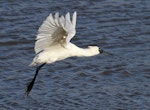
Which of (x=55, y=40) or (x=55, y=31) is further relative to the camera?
(x=55, y=40)

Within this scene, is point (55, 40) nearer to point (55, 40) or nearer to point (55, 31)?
point (55, 40)

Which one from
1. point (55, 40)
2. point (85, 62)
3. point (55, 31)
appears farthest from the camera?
point (85, 62)

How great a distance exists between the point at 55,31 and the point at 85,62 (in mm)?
3095

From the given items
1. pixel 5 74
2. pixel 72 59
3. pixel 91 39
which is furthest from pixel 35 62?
pixel 91 39

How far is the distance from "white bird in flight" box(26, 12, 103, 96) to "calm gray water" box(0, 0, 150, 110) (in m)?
1.05

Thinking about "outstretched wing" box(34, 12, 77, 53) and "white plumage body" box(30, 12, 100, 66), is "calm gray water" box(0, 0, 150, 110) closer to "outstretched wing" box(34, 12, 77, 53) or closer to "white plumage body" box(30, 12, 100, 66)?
"white plumage body" box(30, 12, 100, 66)

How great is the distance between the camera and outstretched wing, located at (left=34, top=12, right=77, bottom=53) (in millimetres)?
8055

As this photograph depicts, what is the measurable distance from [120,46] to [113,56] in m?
0.49

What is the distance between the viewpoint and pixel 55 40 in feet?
28.2

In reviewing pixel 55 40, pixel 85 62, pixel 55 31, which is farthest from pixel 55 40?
pixel 85 62

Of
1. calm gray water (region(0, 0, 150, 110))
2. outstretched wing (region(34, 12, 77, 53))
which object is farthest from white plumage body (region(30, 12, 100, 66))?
calm gray water (region(0, 0, 150, 110))

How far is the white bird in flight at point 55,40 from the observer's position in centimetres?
812

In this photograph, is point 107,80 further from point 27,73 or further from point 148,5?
point 148,5

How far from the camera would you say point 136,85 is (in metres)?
10.4
